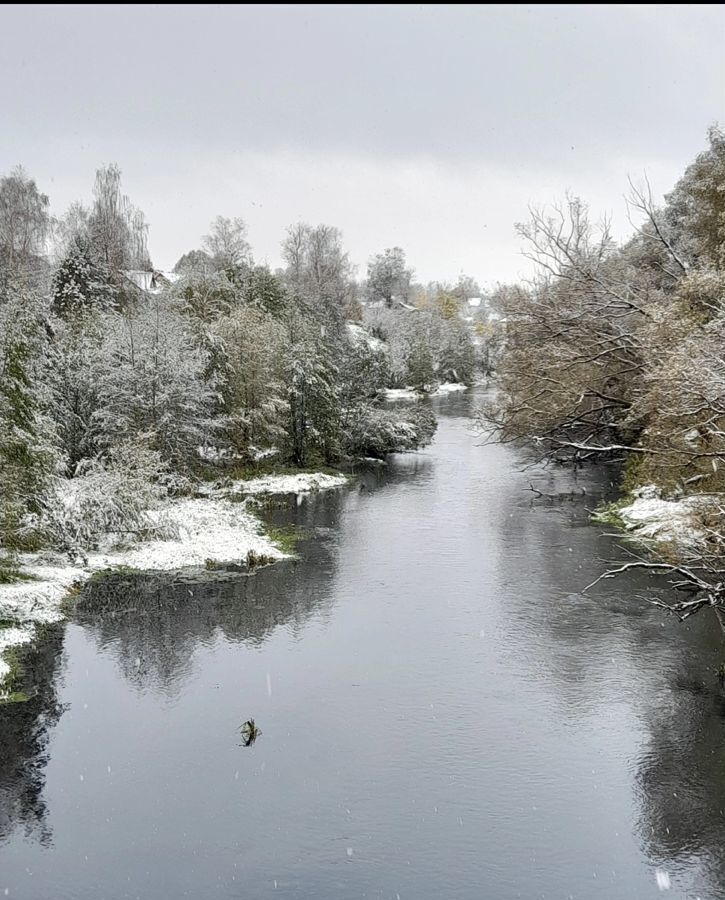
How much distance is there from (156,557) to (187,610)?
399cm

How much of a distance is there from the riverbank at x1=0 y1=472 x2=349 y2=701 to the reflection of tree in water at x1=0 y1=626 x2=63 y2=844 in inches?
21.3

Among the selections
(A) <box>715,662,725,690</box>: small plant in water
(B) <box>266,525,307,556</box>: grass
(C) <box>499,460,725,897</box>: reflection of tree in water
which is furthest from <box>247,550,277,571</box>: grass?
(A) <box>715,662,725,690</box>: small plant in water

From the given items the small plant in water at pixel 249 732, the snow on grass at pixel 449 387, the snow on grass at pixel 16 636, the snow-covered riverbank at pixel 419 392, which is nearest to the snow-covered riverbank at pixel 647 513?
the small plant in water at pixel 249 732

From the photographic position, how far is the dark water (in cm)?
A: 1054

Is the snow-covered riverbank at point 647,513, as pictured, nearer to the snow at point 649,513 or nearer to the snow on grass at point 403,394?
the snow at point 649,513

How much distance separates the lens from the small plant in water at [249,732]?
44.7 ft

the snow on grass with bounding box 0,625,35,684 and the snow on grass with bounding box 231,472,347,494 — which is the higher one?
the snow on grass with bounding box 231,472,347,494

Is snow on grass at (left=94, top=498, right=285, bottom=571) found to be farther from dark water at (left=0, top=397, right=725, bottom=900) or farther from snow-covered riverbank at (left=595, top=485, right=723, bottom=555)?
snow-covered riverbank at (left=595, top=485, right=723, bottom=555)

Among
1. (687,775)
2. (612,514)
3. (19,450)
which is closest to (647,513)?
(612,514)

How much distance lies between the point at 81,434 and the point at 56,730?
19.0 metres

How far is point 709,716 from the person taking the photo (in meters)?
14.2

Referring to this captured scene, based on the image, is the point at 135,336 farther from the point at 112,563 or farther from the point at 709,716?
the point at 709,716

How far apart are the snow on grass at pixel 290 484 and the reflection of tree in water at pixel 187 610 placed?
9.78 metres

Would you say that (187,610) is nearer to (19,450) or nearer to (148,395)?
(19,450)
